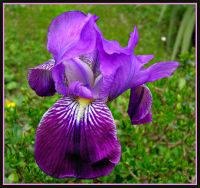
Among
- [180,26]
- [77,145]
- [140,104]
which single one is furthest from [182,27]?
[77,145]

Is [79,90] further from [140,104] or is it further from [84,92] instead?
[140,104]

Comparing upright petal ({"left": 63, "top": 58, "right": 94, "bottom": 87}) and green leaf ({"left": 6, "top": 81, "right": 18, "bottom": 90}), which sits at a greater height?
upright petal ({"left": 63, "top": 58, "right": 94, "bottom": 87})

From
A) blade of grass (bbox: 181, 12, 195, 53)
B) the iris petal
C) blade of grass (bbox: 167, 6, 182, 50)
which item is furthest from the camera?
blade of grass (bbox: 167, 6, 182, 50)

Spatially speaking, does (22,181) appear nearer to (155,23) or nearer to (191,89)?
(191,89)

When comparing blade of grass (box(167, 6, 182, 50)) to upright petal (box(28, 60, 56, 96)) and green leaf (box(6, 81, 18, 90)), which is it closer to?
green leaf (box(6, 81, 18, 90))

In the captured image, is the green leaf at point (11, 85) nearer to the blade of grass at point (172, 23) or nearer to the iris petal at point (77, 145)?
the blade of grass at point (172, 23)

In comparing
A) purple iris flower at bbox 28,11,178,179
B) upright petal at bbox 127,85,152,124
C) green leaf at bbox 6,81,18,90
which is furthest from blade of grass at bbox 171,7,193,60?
purple iris flower at bbox 28,11,178,179
